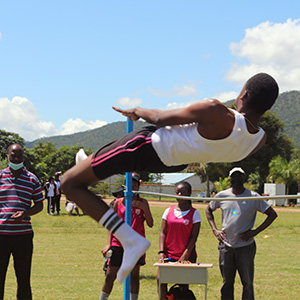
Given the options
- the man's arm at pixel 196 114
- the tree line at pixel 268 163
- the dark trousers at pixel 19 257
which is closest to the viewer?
the man's arm at pixel 196 114

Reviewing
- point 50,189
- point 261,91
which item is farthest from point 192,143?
point 50,189

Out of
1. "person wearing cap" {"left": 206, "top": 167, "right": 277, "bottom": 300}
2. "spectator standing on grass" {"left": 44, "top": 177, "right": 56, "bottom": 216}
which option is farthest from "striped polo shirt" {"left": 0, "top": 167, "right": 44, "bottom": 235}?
"spectator standing on grass" {"left": 44, "top": 177, "right": 56, "bottom": 216}

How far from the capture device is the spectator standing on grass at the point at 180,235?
666cm

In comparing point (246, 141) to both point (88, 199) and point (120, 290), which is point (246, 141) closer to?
point (88, 199)

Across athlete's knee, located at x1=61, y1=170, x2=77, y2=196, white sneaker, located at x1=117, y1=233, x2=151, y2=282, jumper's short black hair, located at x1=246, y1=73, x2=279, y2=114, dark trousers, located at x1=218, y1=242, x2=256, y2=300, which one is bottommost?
dark trousers, located at x1=218, y1=242, x2=256, y2=300

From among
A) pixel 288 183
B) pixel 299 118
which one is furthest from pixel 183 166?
pixel 299 118

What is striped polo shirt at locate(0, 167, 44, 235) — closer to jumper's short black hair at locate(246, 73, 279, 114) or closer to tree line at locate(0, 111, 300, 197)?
jumper's short black hair at locate(246, 73, 279, 114)

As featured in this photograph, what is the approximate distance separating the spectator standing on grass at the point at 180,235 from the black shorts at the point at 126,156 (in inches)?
128

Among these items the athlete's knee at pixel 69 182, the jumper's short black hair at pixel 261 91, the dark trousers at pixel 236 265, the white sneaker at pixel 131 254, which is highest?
the jumper's short black hair at pixel 261 91

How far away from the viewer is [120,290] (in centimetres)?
852

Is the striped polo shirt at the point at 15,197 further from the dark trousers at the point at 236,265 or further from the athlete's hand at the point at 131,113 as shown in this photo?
the athlete's hand at the point at 131,113

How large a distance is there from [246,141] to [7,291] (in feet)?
18.7

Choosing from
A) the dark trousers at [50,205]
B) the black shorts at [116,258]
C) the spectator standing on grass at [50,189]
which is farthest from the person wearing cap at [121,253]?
the dark trousers at [50,205]

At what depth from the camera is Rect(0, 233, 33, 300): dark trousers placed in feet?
20.0
